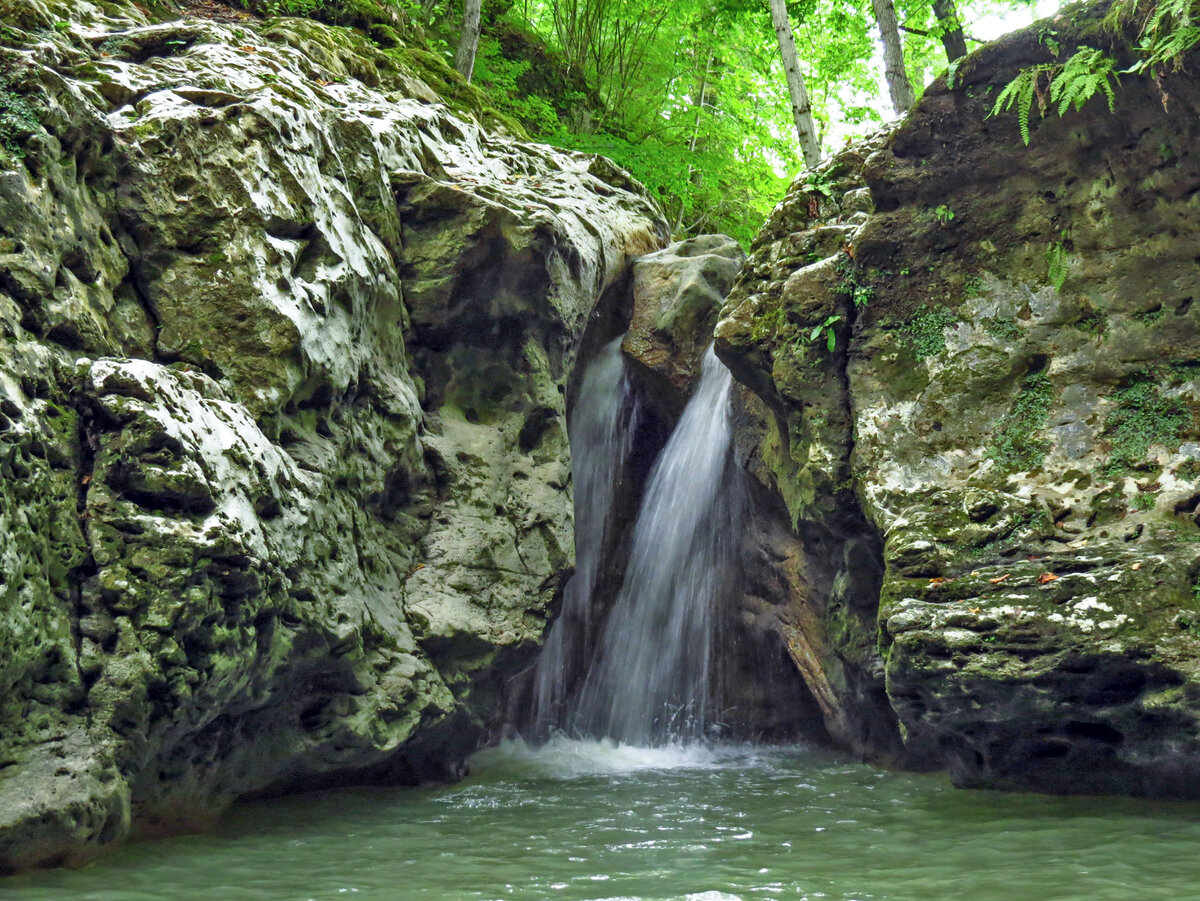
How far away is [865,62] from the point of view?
19.0 meters

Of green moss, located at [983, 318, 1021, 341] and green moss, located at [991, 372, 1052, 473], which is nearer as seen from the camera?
green moss, located at [991, 372, 1052, 473]

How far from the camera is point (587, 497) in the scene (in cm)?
1033

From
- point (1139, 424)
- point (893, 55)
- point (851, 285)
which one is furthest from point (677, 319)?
point (1139, 424)

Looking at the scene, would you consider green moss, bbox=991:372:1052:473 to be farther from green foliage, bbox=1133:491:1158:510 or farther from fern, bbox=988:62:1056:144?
fern, bbox=988:62:1056:144

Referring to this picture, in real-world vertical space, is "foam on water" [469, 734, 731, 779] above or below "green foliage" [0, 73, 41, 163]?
below

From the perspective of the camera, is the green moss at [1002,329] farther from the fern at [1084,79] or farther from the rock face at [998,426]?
the fern at [1084,79]

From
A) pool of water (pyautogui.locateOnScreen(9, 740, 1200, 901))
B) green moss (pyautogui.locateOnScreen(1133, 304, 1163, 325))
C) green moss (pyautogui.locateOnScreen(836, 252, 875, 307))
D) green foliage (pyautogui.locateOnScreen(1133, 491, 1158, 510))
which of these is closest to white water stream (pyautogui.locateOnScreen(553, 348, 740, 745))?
pool of water (pyautogui.locateOnScreen(9, 740, 1200, 901))

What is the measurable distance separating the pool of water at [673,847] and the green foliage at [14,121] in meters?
3.94

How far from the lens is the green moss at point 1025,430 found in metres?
6.69

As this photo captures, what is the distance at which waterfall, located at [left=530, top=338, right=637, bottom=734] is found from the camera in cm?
984

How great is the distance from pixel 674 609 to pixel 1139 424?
4964mm

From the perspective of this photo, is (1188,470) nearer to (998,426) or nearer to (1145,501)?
(1145,501)

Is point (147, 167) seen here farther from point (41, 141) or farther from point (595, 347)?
point (595, 347)

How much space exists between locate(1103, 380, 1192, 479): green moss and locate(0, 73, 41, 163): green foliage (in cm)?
735
